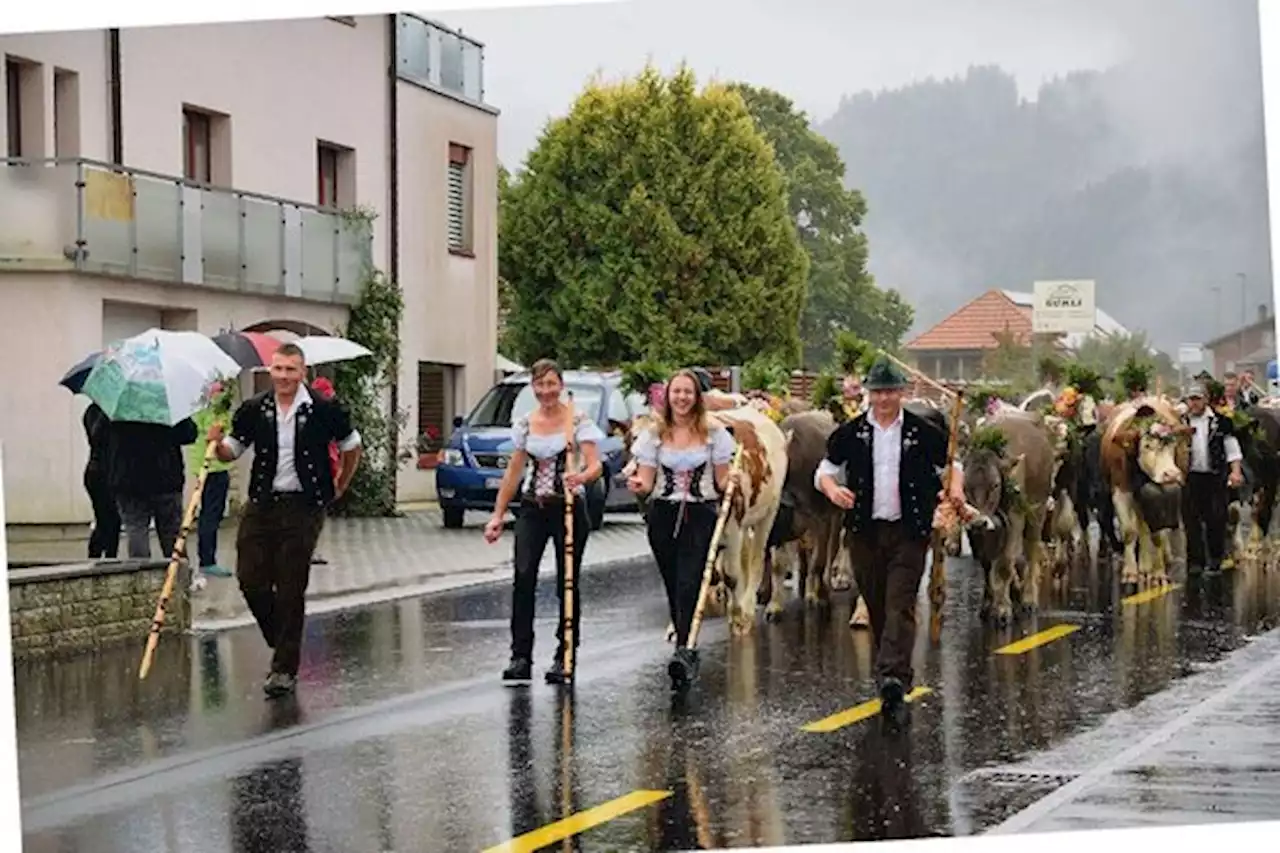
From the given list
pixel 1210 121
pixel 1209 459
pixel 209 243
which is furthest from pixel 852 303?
pixel 1209 459

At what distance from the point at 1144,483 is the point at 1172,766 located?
10438mm

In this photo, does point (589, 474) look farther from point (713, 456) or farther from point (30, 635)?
point (30, 635)

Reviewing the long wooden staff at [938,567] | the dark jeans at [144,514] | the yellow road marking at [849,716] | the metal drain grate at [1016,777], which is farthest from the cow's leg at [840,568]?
the metal drain grate at [1016,777]

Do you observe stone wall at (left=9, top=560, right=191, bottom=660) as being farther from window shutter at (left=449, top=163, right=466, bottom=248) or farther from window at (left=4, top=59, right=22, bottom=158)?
window shutter at (left=449, top=163, right=466, bottom=248)

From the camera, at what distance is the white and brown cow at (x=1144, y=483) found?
67.6 feet

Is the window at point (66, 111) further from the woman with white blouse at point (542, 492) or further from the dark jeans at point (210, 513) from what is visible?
the woman with white blouse at point (542, 492)

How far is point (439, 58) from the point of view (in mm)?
35656

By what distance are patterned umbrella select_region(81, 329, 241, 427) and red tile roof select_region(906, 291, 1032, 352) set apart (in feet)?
223

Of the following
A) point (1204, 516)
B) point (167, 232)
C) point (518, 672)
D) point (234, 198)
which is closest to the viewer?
point (518, 672)

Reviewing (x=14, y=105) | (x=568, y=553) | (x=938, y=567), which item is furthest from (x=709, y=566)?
(x=14, y=105)

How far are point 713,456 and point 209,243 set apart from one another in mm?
15877

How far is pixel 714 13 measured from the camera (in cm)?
6109

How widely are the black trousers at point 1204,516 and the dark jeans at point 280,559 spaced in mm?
10524

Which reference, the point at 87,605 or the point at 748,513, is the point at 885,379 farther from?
the point at 87,605
